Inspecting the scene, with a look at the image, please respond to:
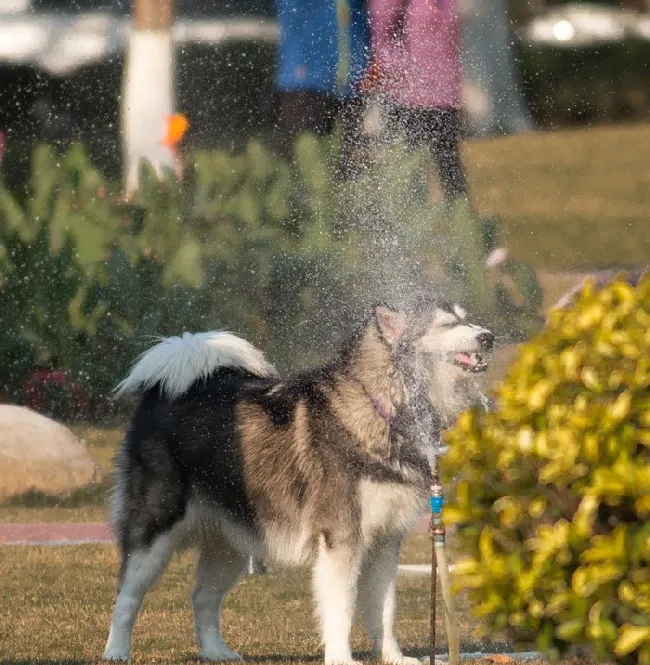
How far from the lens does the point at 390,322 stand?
18.0ft

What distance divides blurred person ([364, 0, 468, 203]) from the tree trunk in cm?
180

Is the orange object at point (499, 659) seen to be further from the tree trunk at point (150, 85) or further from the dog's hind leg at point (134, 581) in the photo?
the tree trunk at point (150, 85)

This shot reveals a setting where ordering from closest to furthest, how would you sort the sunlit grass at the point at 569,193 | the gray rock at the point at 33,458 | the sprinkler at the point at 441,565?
the sprinkler at the point at 441,565 < the gray rock at the point at 33,458 < the sunlit grass at the point at 569,193

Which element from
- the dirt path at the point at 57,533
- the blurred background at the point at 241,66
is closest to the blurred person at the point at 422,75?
the blurred background at the point at 241,66

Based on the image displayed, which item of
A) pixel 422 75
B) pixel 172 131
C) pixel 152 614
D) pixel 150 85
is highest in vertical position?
pixel 150 85

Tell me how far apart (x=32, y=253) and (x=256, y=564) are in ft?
13.9

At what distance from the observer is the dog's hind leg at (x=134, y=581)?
5.46 metres

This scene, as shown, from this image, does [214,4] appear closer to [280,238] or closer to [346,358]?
[280,238]

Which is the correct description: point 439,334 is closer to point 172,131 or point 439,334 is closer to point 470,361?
point 470,361

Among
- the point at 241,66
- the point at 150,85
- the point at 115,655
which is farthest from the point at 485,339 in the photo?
the point at 241,66

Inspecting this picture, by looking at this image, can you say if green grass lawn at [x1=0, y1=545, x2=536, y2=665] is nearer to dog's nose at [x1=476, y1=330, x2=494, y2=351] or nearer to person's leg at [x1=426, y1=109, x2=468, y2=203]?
dog's nose at [x1=476, y1=330, x2=494, y2=351]

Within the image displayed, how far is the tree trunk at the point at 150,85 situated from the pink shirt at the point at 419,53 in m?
1.81

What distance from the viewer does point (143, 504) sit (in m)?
5.56

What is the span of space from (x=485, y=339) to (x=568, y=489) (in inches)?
90.8
